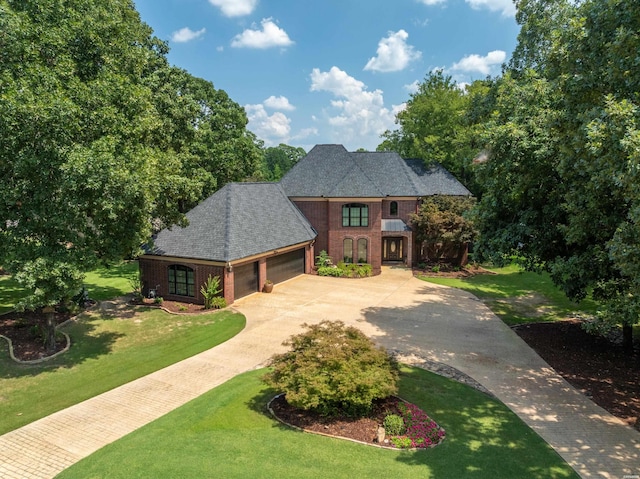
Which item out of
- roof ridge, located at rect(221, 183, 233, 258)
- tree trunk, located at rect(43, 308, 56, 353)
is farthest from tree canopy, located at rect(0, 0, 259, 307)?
roof ridge, located at rect(221, 183, 233, 258)

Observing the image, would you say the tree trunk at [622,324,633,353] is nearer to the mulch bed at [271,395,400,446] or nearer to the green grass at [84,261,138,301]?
the mulch bed at [271,395,400,446]

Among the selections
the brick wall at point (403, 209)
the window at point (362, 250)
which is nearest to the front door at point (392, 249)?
the brick wall at point (403, 209)

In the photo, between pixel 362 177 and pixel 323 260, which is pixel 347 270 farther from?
pixel 362 177

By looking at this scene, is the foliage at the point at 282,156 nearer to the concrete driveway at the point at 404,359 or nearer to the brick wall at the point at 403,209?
the brick wall at the point at 403,209

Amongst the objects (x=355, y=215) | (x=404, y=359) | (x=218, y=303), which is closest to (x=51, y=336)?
(x=218, y=303)

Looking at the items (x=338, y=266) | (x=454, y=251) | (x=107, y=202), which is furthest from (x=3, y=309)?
(x=454, y=251)
